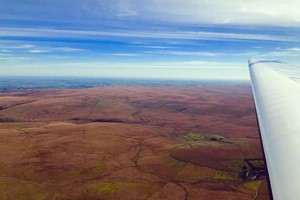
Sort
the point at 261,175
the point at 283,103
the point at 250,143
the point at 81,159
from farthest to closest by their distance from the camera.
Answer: the point at 250,143
the point at 81,159
the point at 261,175
the point at 283,103

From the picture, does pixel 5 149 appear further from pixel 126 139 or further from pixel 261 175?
pixel 261 175

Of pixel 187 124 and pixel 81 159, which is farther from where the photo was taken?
pixel 187 124

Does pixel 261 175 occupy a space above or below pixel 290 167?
below

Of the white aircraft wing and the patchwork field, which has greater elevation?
the white aircraft wing

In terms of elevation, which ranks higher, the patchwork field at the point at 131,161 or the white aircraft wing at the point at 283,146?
the white aircraft wing at the point at 283,146

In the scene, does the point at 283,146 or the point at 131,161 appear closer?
the point at 283,146

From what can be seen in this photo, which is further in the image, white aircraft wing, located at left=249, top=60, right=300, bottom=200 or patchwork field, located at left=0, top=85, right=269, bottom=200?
patchwork field, located at left=0, top=85, right=269, bottom=200

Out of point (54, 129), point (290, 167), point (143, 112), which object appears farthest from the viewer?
point (143, 112)

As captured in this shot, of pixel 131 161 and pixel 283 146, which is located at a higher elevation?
pixel 283 146

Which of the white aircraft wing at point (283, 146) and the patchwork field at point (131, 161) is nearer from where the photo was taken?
the white aircraft wing at point (283, 146)

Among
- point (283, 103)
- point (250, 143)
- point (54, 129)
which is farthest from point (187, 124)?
point (283, 103)

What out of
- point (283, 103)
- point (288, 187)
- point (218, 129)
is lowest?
point (218, 129)
